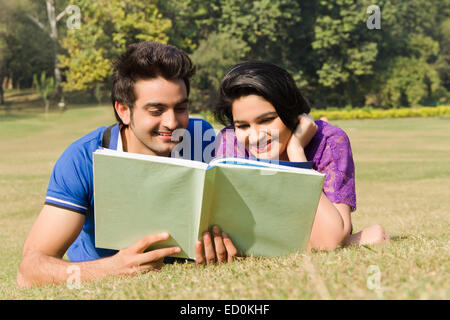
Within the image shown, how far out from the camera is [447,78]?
59875 mm

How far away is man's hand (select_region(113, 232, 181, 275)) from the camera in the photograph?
287 cm

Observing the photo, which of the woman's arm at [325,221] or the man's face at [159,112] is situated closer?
the woman's arm at [325,221]

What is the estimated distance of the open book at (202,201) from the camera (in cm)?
265

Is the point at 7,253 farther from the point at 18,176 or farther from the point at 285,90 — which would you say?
the point at 18,176

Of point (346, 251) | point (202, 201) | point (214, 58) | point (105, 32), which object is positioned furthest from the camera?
point (105, 32)

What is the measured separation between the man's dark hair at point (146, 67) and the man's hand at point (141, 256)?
45.9 inches

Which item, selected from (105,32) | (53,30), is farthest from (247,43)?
(53,30)

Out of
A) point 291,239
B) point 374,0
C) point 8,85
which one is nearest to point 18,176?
point 291,239

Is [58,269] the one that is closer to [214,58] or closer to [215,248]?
[215,248]

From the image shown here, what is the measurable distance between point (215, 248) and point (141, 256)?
418mm

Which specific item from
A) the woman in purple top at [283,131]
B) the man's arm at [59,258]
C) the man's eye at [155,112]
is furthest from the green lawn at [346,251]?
the man's eye at [155,112]

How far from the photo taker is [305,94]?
148 ft

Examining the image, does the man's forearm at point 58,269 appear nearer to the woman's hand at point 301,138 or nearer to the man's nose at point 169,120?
the man's nose at point 169,120

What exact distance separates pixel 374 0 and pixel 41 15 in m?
30.4
